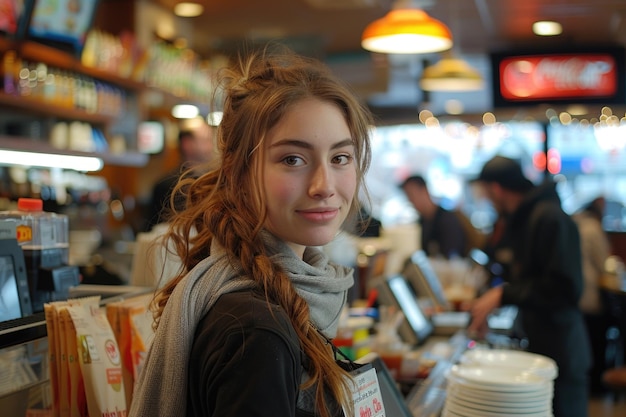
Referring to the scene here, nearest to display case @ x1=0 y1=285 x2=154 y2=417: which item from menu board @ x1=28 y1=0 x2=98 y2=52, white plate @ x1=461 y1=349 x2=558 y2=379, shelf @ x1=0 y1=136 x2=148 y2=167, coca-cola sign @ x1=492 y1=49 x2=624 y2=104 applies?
white plate @ x1=461 y1=349 x2=558 y2=379

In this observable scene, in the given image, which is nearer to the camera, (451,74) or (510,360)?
(510,360)

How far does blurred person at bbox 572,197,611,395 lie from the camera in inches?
277

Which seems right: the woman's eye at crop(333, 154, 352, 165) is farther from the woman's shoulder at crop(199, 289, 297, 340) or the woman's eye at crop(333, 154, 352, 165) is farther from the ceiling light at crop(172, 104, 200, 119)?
the ceiling light at crop(172, 104, 200, 119)

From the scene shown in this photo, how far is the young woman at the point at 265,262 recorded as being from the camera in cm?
114

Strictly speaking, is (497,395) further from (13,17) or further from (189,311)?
(13,17)

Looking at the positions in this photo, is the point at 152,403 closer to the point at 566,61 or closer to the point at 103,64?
the point at 103,64

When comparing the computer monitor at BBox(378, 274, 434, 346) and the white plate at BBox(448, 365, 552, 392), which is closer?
the white plate at BBox(448, 365, 552, 392)

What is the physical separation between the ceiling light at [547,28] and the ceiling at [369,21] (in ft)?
0.25

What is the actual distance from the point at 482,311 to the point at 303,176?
2717mm

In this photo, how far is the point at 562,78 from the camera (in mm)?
8016

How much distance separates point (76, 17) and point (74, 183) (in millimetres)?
1772

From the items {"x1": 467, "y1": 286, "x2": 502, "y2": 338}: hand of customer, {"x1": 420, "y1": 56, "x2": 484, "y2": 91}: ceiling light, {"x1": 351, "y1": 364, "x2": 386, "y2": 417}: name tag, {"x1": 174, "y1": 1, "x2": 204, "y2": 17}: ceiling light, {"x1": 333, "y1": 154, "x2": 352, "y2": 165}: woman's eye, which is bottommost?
{"x1": 467, "y1": 286, "x2": 502, "y2": 338}: hand of customer

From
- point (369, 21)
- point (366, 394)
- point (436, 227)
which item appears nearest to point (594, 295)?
point (436, 227)

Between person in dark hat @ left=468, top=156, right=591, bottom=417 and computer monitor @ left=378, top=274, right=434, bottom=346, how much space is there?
34cm
